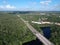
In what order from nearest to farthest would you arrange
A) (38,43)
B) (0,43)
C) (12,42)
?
(0,43) → (12,42) → (38,43)

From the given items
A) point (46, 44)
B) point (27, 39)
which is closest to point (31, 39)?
point (27, 39)

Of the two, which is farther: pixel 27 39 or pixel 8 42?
pixel 27 39

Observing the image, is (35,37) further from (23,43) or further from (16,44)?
(16,44)

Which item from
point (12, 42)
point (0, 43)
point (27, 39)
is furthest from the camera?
point (27, 39)

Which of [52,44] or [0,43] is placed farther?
[52,44]

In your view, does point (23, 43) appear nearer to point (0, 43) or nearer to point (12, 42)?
point (12, 42)

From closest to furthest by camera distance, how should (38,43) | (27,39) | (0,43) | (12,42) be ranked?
(0,43)
(12,42)
(38,43)
(27,39)

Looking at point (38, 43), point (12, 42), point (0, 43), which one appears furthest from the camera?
point (38, 43)

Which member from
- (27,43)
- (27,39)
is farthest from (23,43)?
(27,39)
